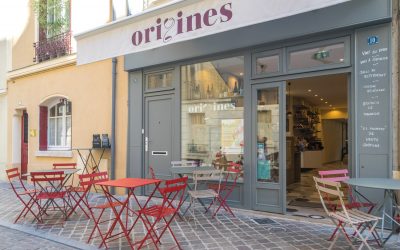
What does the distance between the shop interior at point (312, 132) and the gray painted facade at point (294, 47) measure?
2.24 ft

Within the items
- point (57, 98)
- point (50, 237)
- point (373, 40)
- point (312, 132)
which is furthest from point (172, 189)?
point (312, 132)

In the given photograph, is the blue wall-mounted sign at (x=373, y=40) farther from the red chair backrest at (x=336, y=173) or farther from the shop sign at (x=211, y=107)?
the shop sign at (x=211, y=107)

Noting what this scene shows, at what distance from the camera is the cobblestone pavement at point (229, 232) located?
14.3 feet

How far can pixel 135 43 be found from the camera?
583cm

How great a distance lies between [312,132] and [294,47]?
9.30 meters

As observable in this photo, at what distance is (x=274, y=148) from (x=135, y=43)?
290cm

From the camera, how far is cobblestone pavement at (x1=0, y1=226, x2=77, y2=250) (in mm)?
4455

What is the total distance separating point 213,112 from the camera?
7.00 m

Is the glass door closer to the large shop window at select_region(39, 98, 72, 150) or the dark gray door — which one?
the dark gray door

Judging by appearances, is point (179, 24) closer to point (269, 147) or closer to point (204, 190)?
point (269, 147)

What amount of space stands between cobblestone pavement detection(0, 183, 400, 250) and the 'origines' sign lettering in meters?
2.86

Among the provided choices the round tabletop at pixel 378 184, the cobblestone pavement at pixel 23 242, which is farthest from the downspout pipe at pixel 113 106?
the round tabletop at pixel 378 184

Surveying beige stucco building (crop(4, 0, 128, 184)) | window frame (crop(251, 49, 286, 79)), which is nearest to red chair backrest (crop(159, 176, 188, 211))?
window frame (crop(251, 49, 286, 79))

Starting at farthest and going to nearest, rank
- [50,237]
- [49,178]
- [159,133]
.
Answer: [159,133]
[49,178]
[50,237]
